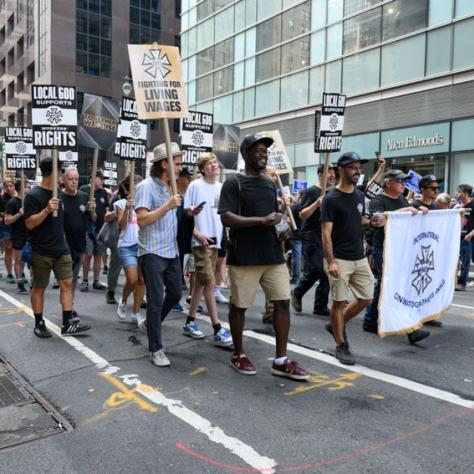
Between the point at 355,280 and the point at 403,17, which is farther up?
the point at 403,17

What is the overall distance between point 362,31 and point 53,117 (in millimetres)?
15701

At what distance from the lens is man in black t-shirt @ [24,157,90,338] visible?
18.5ft

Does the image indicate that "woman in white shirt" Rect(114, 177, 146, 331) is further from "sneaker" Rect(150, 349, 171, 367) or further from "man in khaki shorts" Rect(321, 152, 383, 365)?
"man in khaki shorts" Rect(321, 152, 383, 365)

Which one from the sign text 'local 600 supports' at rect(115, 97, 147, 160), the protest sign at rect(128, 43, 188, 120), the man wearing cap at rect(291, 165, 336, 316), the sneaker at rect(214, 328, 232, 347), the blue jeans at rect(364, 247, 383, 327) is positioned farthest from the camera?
the sign text 'local 600 supports' at rect(115, 97, 147, 160)

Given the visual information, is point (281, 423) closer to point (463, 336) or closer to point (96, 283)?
point (463, 336)

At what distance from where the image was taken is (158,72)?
524 cm

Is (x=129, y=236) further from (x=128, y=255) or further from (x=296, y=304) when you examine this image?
(x=296, y=304)

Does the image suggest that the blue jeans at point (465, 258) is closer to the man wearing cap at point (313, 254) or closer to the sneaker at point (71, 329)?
the man wearing cap at point (313, 254)

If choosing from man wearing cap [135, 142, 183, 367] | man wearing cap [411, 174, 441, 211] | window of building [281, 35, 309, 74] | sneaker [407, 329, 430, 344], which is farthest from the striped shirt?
window of building [281, 35, 309, 74]

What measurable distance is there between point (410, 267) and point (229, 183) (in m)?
2.32

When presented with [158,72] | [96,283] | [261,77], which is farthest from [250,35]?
[158,72]

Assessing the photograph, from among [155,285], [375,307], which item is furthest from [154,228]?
[375,307]

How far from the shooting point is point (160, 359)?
4.68 metres

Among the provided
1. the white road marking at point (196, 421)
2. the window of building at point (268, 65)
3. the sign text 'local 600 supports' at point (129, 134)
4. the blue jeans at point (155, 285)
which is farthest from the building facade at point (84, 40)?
the white road marking at point (196, 421)
